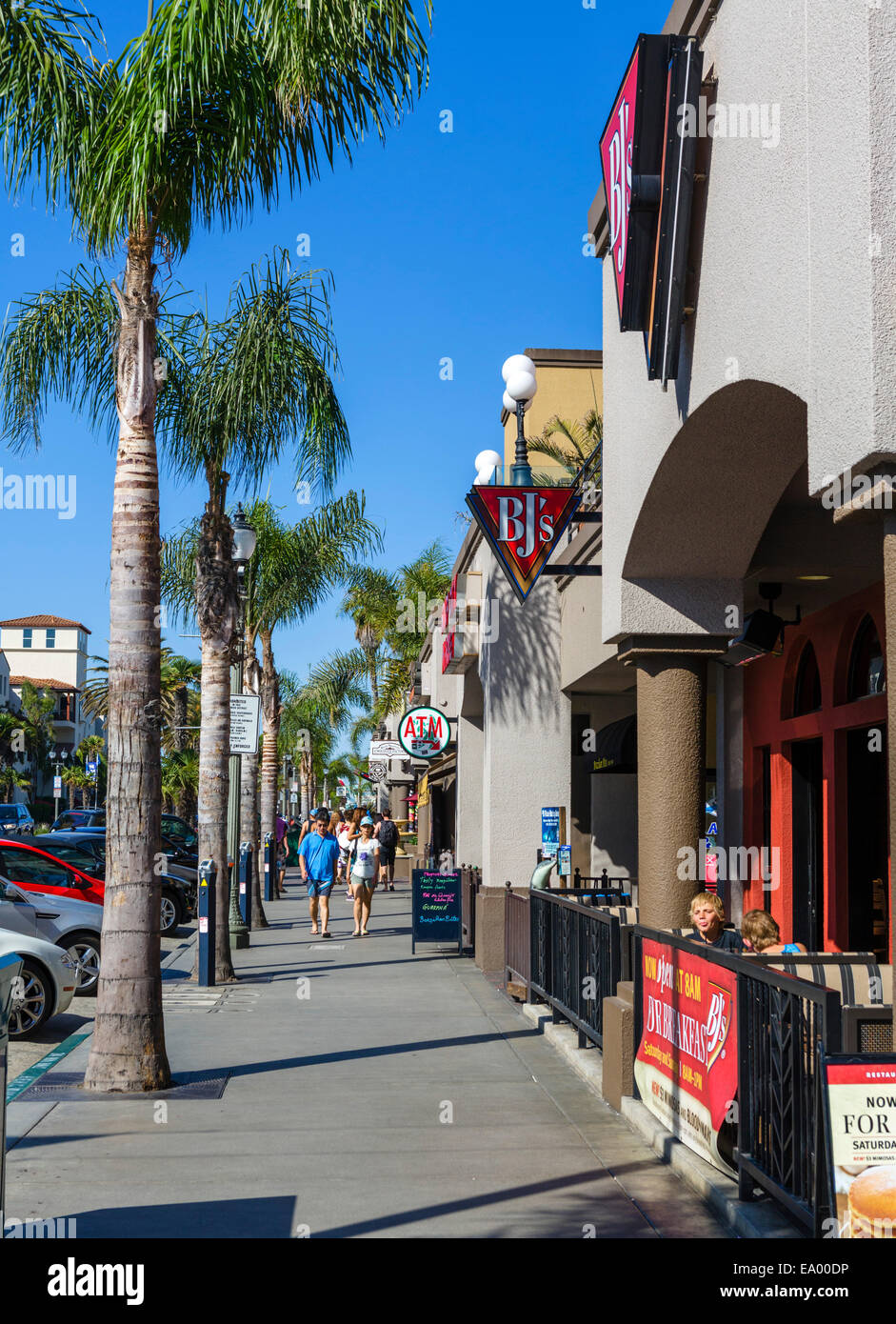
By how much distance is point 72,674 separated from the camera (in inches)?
5723

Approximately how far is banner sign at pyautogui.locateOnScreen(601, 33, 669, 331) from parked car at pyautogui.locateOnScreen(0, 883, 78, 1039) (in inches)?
308

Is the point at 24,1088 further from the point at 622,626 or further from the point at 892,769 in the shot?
the point at 892,769

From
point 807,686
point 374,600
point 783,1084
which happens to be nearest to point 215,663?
point 807,686

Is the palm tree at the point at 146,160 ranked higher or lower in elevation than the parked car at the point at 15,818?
higher

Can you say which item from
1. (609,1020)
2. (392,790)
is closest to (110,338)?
(609,1020)

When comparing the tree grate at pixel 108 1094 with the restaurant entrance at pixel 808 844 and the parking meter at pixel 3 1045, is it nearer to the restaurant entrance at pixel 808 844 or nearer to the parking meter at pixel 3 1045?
the parking meter at pixel 3 1045

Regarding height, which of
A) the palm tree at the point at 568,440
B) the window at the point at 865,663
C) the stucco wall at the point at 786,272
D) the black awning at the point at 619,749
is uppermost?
the palm tree at the point at 568,440

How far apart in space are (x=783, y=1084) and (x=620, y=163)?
5.77 m

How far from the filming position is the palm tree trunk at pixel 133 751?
32.1ft

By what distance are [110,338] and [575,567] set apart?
17.0 feet

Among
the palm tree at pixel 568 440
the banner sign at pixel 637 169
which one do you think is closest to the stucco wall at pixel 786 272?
the banner sign at pixel 637 169

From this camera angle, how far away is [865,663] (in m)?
13.5

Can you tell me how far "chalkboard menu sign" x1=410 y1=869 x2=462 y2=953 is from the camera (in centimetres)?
1898

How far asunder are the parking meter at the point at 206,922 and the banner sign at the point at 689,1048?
24.6 ft
